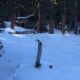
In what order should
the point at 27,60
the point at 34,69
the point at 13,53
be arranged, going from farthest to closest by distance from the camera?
1. the point at 13,53
2. the point at 27,60
3. the point at 34,69

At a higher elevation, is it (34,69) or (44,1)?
(44,1)

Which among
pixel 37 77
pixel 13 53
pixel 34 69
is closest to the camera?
pixel 37 77

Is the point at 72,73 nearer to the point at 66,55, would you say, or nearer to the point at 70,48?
the point at 66,55

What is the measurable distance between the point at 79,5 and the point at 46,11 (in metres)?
3.48

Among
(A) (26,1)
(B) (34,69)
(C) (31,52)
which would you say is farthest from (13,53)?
(A) (26,1)

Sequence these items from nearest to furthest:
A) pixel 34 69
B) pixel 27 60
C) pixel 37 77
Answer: pixel 37 77
pixel 34 69
pixel 27 60

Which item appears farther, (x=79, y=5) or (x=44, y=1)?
(x=79, y=5)

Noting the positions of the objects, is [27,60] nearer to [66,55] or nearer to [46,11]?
[66,55]

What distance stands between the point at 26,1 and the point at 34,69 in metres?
21.9

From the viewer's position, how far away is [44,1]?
36188 mm

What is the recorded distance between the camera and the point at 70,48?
70.9 ft

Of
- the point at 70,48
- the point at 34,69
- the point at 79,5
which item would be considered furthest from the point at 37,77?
the point at 79,5

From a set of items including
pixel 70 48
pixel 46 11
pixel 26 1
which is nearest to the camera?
pixel 70 48

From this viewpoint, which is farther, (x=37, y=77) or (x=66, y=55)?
(x=66, y=55)
